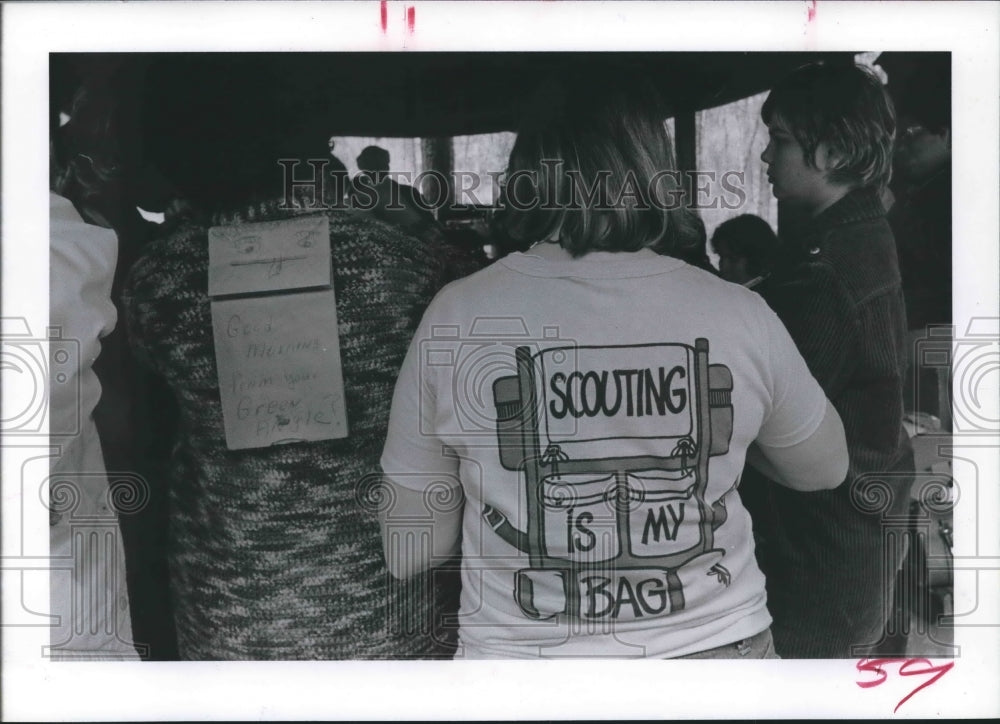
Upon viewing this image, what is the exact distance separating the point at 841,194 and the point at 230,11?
173cm

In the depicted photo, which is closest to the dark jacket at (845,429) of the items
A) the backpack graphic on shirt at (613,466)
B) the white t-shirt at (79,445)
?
the backpack graphic on shirt at (613,466)

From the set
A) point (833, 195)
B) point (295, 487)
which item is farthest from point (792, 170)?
point (295, 487)

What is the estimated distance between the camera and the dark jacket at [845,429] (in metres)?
3.01

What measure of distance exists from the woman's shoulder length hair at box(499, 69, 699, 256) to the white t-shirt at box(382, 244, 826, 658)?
67mm

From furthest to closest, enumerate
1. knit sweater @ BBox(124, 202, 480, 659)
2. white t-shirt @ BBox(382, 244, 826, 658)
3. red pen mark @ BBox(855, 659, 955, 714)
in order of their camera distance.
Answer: red pen mark @ BBox(855, 659, 955, 714), knit sweater @ BBox(124, 202, 480, 659), white t-shirt @ BBox(382, 244, 826, 658)

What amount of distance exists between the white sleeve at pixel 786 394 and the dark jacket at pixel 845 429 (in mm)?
35

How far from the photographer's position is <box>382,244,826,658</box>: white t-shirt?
287cm

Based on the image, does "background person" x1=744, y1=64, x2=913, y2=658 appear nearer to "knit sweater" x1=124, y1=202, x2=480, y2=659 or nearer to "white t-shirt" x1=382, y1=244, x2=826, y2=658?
"white t-shirt" x1=382, y1=244, x2=826, y2=658

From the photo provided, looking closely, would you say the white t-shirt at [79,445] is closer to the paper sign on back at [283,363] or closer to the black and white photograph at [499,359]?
the black and white photograph at [499,359]

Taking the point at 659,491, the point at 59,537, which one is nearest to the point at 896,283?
the point at 659,491

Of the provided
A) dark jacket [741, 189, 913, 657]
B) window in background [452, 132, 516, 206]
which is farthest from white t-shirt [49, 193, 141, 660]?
dark jacket [741, 189, 913, 657]

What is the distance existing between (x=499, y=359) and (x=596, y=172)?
55cm

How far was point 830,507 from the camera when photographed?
3074 mm

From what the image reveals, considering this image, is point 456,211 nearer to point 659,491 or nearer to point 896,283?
point 659,491
